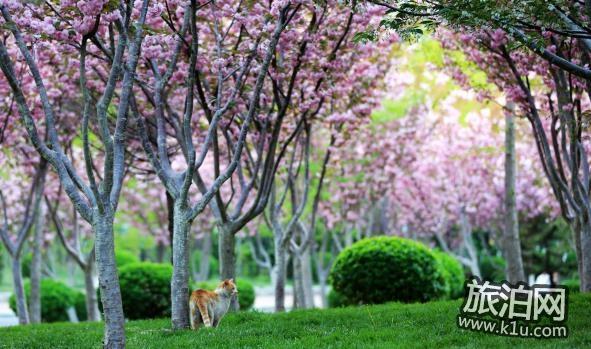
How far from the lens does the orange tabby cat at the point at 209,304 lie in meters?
8.14

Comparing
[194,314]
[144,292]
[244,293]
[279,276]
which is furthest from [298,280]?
[194,314]

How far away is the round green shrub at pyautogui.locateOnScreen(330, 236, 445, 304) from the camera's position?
42.5 feet

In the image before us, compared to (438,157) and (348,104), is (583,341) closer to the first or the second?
(348,104)

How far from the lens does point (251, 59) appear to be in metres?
9.04

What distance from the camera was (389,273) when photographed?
13.0m

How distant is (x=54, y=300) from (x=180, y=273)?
1130 cm

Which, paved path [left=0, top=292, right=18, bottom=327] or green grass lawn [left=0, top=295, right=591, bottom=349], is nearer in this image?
green grass lawn [left=0, top=295, right=591, bottom=349]

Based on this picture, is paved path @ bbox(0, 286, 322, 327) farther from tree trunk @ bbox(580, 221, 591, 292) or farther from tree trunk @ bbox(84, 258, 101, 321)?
tree trunk @ bbox(580, 221, 591, 292)

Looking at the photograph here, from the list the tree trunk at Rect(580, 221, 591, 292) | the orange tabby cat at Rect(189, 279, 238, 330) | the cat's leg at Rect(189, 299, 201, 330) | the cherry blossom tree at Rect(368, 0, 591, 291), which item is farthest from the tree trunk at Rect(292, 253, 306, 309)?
the cat's leg at Rect(189, 299, 201, 330)

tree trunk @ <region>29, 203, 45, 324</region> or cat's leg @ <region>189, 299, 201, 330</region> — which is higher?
tree trunk @ <region>29, 203, 45, 324</region>

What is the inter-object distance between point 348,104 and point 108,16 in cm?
630

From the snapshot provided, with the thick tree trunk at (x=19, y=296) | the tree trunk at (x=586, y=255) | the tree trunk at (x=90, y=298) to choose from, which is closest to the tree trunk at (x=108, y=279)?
the thick tree trunk at (x=19, y=296)

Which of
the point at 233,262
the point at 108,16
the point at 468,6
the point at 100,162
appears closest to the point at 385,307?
the point at 233,262

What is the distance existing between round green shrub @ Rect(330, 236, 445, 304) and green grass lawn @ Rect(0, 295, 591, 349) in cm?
309
